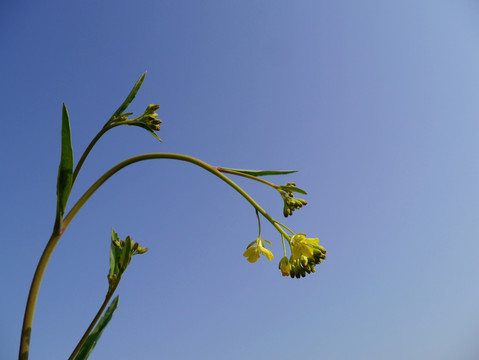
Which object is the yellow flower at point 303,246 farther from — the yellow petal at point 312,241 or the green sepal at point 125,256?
the green sepal at point 125,256

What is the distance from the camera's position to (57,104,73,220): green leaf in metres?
1.49

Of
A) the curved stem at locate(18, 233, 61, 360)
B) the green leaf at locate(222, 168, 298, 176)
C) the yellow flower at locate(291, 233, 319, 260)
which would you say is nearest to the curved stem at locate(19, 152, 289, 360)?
the curved stem at locate(18, 233, 61, 360)

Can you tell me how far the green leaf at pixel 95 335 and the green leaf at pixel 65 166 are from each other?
0.69 meters

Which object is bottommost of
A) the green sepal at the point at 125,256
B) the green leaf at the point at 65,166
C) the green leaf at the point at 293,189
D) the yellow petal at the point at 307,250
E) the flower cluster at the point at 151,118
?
the green sepal at the point at 125,256

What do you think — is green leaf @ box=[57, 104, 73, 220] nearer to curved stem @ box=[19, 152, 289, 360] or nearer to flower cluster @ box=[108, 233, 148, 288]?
curved stem @ box=[19, 152, 289, 360]

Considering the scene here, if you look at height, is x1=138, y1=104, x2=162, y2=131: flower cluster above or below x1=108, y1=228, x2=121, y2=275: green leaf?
above

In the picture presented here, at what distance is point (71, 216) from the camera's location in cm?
151

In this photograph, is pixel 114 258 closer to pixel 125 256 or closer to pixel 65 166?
pixel 125 256

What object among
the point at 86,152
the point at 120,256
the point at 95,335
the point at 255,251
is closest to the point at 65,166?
the point at 86,152

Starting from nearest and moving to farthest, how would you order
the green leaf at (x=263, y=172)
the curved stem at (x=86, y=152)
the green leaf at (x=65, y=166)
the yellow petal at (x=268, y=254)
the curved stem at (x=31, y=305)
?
the curved stem at (x=31, y=305)
the green leaf at (x=65, y=166)
the curved stem at (x=86, y=152)
the green leaf at (x=263, y=172)
the yellow petal at (x=268, y=254)

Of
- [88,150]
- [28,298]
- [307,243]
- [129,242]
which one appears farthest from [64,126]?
[307,243]

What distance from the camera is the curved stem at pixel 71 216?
1.30 metres

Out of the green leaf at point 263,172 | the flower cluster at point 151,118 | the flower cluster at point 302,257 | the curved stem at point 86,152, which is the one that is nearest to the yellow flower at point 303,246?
the flower cluster at point 302,257

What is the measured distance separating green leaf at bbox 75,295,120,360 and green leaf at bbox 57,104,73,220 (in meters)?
0.69
